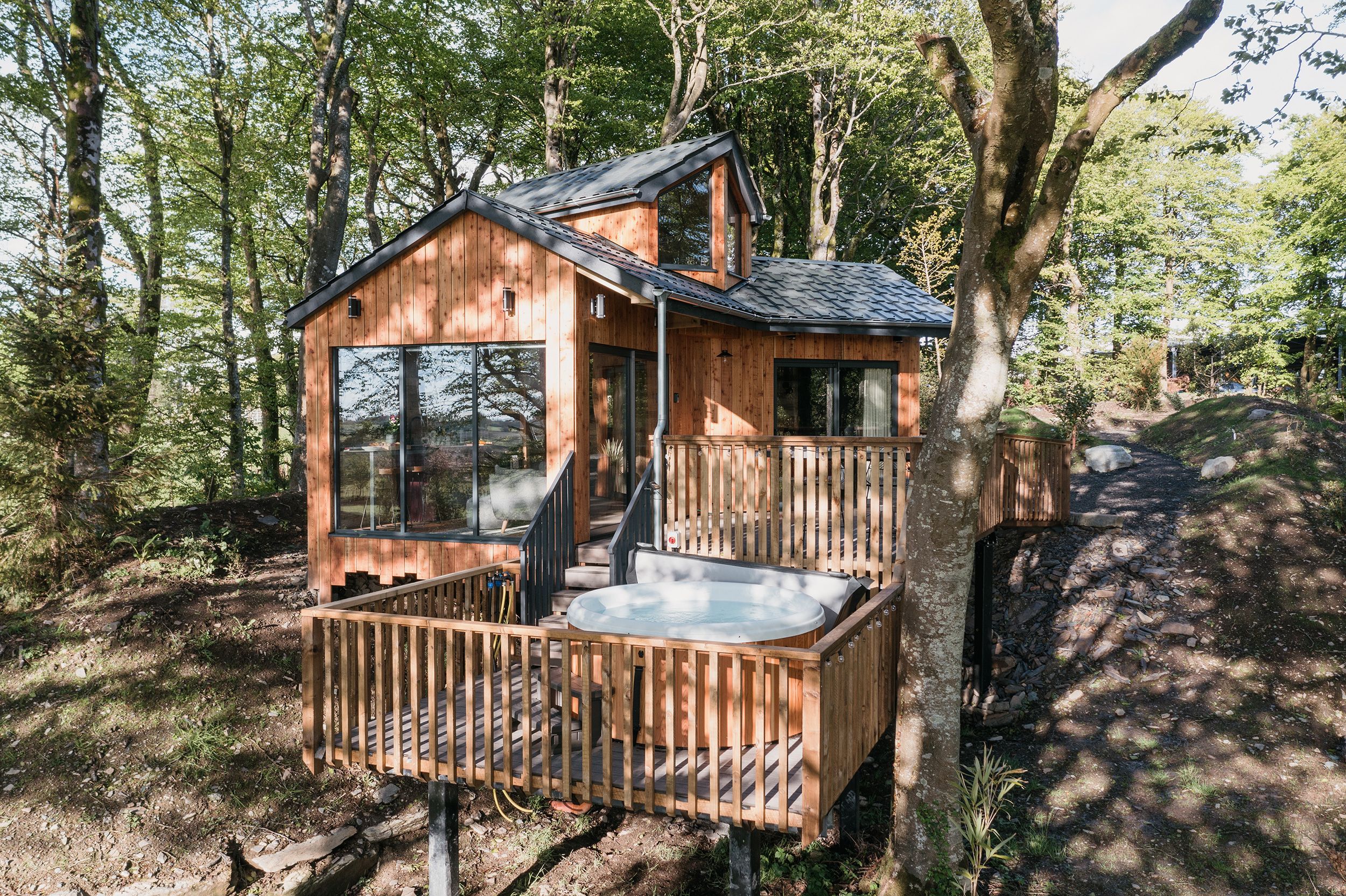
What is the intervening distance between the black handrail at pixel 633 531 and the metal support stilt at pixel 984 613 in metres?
3.97

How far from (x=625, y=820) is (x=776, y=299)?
23.3 ft

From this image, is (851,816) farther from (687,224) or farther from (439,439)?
(687,224)

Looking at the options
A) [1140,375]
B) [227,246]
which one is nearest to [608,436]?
[227,246]

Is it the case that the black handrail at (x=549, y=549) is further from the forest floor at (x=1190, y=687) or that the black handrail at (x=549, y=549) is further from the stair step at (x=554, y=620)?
the forest floor at (x=1190, y=687)

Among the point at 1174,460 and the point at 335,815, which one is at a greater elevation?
Answer: the point at 1174,460

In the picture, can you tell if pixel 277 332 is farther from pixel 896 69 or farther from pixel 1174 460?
pixel 1174 460

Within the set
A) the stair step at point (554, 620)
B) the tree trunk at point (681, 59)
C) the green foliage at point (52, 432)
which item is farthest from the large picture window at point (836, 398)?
the tree trunk at point (681, 59)

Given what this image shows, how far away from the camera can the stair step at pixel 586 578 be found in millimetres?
7141

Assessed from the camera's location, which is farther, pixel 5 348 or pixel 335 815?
pixel 5 348

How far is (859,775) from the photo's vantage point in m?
6.69

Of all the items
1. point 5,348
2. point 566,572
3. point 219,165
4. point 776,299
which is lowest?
point 566,572

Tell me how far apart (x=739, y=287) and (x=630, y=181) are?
2427mm

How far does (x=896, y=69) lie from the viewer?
17938 millimetres

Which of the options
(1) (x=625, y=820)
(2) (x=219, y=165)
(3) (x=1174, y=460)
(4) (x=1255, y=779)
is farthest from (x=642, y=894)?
(2) (x=219, y=165)
